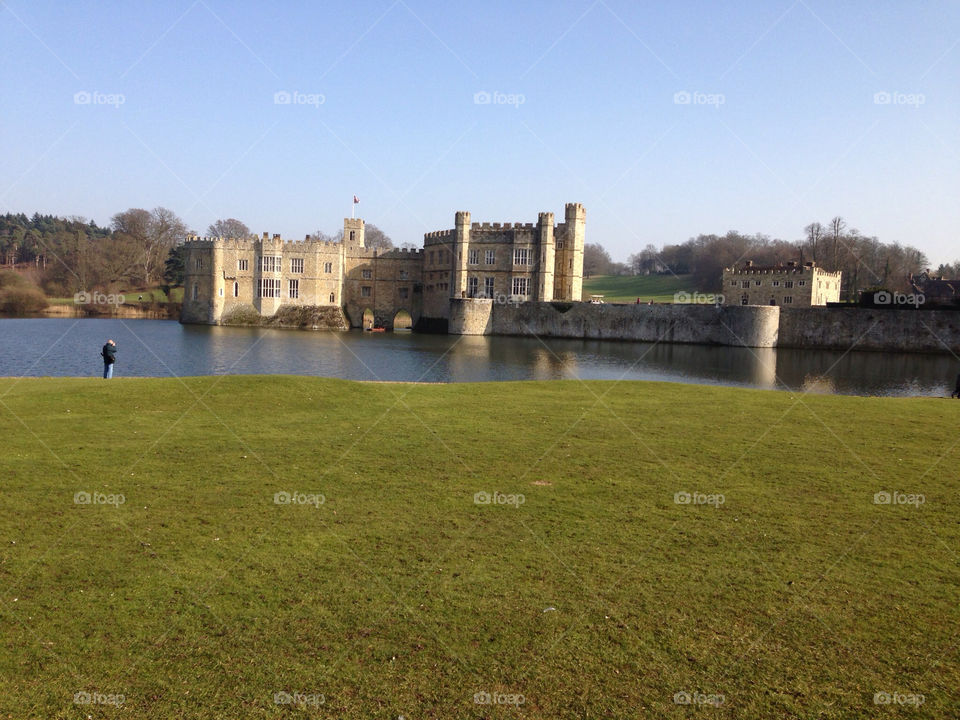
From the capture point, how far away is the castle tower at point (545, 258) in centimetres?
7919

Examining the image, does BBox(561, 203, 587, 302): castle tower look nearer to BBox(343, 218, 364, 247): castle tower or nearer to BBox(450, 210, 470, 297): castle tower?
BBox(450, 210, 470, 297): castle tower

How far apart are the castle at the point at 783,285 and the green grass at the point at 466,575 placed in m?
72.6

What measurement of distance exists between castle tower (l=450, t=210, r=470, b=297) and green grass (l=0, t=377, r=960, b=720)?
2617 inches

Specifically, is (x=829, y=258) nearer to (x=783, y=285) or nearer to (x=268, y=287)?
(x=783, y=285)

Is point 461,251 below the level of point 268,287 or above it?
above

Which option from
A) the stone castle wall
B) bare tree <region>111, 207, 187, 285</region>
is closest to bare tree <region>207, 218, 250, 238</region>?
bare tree <region>111, 207, 187, 285</region>

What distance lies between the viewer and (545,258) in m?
80.0

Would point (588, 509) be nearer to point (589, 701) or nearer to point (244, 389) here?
point (589, 701)

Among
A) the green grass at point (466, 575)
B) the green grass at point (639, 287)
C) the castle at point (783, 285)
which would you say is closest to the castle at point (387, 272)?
the castle at point (783, 285)

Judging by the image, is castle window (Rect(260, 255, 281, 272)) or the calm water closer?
the calm water

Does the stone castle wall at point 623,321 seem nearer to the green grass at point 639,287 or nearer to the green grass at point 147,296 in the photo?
the green grass at point 639,287

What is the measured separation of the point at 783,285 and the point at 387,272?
160 feet

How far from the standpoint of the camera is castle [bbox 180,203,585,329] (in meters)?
81.4

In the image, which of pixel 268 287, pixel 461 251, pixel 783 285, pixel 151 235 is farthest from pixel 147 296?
pixel 783 285
